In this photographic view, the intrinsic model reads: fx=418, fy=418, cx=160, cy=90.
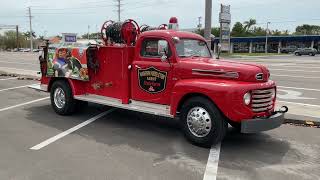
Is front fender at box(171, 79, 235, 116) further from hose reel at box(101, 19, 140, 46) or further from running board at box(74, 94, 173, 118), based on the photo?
hose reel at box(101, 19, 140, 46)

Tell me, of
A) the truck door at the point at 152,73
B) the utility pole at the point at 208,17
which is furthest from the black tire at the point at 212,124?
the utility pole at the point at 208,17

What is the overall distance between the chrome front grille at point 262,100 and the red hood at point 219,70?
22 cm

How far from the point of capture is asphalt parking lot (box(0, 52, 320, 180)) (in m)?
5.82

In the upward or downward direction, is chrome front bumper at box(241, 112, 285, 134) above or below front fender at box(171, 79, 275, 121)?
below

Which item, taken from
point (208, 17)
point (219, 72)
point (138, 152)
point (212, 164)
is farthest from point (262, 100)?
point (208, 17)

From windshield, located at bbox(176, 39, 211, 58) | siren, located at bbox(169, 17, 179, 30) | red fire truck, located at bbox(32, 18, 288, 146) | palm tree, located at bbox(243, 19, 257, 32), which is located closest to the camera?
red fire truck, located at bbox(32, 18, 288, 146)

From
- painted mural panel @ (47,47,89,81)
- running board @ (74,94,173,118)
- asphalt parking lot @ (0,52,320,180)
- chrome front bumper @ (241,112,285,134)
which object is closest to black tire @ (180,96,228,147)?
asphalt parking lot @ (0,52,320,180)

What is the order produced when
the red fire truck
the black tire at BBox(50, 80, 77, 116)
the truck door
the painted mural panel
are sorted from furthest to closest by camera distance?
the black tire at BBox(50, 80, 77, 116) < the painted mural panel < the truck door < the red fire truck

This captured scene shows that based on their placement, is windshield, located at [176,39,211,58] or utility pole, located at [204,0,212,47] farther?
utility pole, located at [204,0,212,47]

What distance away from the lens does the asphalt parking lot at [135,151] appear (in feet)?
19.1

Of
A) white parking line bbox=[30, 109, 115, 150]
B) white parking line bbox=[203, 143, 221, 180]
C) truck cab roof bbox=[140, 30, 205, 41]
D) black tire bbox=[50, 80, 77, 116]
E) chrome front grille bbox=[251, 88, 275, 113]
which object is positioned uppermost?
truck cab roof bbox=[140, 30, 205, 41]

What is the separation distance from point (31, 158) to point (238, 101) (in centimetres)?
336

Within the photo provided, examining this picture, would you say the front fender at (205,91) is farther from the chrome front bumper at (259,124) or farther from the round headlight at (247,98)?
the chrome front bumper at (259,124)

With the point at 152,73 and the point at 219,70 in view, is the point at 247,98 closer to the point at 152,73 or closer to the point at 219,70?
the point at 219,70
